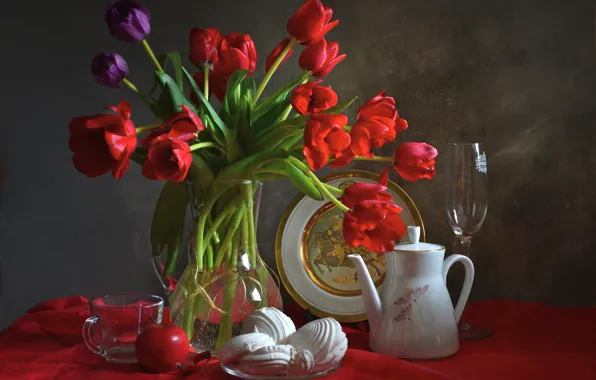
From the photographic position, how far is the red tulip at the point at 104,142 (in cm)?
81

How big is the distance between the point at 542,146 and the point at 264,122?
0.58 m

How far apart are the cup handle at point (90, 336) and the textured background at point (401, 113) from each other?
0.44 meters

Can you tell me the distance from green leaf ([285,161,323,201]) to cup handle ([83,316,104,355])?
33cm

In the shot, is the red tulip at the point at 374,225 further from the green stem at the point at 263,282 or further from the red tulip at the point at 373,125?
the green stem at the point at 263,282

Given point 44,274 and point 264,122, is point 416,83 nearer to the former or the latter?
point 264,122

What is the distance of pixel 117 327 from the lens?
96 centimetres

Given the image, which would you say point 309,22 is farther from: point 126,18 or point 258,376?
point 258,376

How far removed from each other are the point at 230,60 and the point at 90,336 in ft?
1.43

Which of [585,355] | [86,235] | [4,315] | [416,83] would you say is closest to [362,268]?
[585,355]

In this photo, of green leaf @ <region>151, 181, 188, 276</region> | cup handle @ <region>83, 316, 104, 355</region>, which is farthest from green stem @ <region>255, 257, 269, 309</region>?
cup handle @ <region>83, 316, 104, 355</region>

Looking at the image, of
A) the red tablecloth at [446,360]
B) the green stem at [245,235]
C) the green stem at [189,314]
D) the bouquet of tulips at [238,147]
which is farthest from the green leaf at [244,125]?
the red tablecloth at [446,360]

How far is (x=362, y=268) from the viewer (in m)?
1.02

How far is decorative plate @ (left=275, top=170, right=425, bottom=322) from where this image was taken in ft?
3.91

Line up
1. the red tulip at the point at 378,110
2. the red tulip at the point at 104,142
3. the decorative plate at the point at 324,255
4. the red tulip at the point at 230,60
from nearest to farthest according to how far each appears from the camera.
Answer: the red tulip at the point at 104,142 → the red tulip at the point at 378,110 → the red tulip at the point at 230,60 → the decorative plate at the point at 324,255
